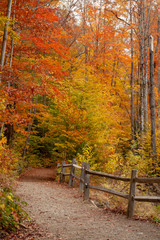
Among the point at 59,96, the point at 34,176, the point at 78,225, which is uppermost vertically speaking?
the point at 59,96

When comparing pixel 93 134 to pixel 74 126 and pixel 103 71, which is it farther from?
pixel 103 71

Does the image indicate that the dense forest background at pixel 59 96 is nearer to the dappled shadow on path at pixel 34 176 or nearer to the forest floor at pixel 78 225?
the dappled shadow on path at pixel 34 176

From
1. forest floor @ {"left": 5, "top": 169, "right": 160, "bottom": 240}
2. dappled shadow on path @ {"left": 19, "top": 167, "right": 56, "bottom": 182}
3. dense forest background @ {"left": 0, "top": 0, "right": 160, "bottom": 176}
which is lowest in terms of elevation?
dappled shadow on path @ {"left": 19, "top": 167, "right": 56, "bottom": 182}

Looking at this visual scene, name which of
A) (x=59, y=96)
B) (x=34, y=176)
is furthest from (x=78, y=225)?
(x=34, y=176)

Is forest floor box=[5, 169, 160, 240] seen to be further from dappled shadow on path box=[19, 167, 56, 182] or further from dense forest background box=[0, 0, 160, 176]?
dappled shadow on path box=[19, 167, 56, 182]

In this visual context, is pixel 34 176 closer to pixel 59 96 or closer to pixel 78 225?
pixel 59 96

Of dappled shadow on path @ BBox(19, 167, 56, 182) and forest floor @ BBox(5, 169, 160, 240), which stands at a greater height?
forest floor @ BBox(5, 169, 160, 240)

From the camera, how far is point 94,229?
4973 mm

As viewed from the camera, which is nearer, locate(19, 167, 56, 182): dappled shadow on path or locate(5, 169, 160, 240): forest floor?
locate(5, 169, 160, 240): forest floor

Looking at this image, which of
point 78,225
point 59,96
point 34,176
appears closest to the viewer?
point 78,225

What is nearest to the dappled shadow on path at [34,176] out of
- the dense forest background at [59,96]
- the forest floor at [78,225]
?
the dense forest background at [59,96]

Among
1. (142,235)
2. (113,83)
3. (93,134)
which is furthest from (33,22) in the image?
(113,83)

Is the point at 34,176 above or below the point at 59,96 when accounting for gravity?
below

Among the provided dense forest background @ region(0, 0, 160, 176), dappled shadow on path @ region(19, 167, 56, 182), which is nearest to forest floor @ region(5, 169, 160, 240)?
dense forest background @ region(0, 0, 160, 176)
